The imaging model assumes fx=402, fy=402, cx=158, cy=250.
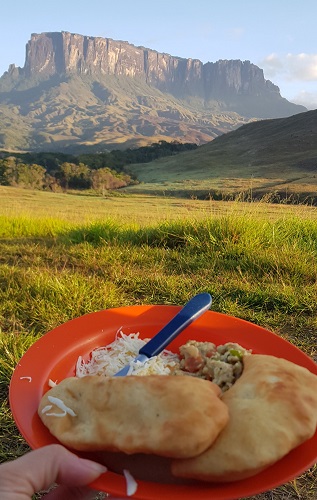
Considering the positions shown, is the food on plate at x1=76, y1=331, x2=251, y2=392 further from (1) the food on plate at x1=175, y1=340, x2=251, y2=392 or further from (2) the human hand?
(2) the human hand

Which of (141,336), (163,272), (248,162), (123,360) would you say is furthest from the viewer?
(248,162)

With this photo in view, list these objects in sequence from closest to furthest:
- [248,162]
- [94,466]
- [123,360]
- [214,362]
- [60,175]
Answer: [94,466] < [214,362] < [123,360] < [60,175] < [248,162]

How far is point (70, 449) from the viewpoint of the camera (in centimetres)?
137

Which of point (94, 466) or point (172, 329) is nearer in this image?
point (94, 466)

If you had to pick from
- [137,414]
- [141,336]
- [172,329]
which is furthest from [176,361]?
[137,414]

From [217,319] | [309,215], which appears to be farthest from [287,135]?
[217,319]

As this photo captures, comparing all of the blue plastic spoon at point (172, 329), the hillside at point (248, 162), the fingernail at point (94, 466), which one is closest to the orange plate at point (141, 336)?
the fingernail at point (94, 466)

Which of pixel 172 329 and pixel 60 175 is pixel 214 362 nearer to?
pixel 172 329

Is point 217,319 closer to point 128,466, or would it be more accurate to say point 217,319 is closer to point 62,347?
point 62,347

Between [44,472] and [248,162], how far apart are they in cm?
7857

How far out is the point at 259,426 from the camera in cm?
130

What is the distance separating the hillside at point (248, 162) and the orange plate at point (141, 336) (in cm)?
4082

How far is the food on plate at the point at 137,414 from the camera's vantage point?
1.23 meters

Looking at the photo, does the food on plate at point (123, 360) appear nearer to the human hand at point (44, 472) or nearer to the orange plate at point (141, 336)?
the orange plate at point (141, 336)
